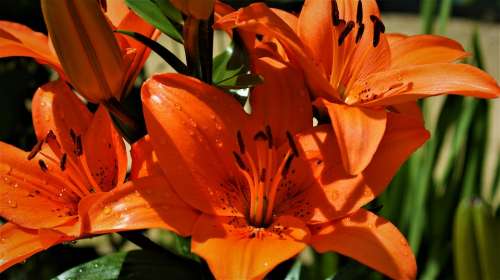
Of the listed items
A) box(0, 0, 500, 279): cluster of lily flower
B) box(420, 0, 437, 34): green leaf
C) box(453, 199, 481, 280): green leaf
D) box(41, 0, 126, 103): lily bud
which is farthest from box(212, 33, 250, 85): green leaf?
box(420, 0, 437, 34): green leaf

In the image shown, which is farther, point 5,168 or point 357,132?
point 5,168

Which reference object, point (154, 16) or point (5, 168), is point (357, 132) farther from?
point (5, 168)

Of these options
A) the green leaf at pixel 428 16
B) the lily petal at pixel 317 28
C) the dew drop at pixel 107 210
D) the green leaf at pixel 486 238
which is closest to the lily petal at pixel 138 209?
the dew drop at pixel 107 210

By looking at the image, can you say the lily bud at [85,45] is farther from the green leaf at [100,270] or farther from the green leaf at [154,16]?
the green leaf at [100,270]

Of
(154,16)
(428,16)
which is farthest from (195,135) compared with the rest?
(428,16)

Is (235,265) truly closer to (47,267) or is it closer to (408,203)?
(47,267)
